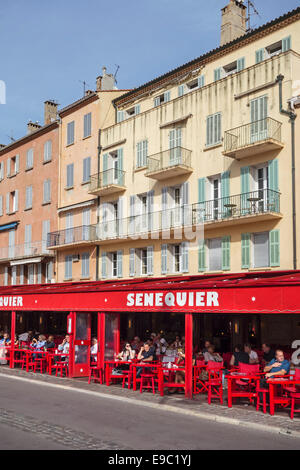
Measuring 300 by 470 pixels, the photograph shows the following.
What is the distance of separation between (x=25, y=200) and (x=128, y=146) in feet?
36.3

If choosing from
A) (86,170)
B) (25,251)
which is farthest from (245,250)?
(25,251)

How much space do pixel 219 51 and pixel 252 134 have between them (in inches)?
205

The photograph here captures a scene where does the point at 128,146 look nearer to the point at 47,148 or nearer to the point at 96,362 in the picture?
the point at 47,148

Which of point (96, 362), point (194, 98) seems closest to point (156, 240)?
point (194, 98)

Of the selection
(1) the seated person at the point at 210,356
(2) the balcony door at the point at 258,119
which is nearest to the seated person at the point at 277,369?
(1) the seated person at the point at 210,356

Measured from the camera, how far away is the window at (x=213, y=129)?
78.9 feet

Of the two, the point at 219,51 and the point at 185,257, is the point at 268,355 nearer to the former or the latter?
the point at 185,257

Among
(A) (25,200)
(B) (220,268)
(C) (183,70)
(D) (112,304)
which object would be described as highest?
(C) (183,70)

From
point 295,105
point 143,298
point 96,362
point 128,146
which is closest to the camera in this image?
point 143,298

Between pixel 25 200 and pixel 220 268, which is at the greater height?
pixel 25 200

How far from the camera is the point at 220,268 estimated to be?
77.6 feet

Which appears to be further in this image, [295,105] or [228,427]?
[295,105]

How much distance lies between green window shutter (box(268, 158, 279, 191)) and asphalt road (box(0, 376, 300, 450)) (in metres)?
11.1
